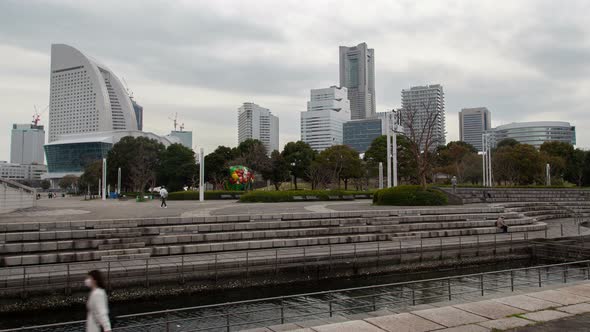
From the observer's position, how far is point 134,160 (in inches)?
2921

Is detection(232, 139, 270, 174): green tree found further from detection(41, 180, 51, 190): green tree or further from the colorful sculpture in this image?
detection(41, 180, 51, 190): green tree

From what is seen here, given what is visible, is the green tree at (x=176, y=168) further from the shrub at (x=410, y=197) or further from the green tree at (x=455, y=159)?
the shrub at (x=410, y=197)

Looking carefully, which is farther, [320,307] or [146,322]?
[320,307]

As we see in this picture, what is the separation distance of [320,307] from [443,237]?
11946mm

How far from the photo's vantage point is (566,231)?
2408cm

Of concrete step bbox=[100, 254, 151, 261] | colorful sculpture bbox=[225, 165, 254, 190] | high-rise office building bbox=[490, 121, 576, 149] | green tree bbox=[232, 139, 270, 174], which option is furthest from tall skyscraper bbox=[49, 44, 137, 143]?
concrete step bbox=[100, 254, 151, 261]

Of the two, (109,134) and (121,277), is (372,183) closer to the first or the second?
(121,277)

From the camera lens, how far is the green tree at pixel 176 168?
74250 mm

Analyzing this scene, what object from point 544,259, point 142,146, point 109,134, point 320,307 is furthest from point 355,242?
point 109,134

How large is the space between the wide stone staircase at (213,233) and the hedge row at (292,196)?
1493 centimetres

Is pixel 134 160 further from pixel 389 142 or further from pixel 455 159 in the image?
pixel 455 159

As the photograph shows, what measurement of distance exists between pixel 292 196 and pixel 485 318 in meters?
30.3

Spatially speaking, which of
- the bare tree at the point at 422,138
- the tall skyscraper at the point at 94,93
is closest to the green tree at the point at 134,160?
the bare tree at the point at 422,138

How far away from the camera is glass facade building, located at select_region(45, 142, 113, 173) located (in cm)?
14275
